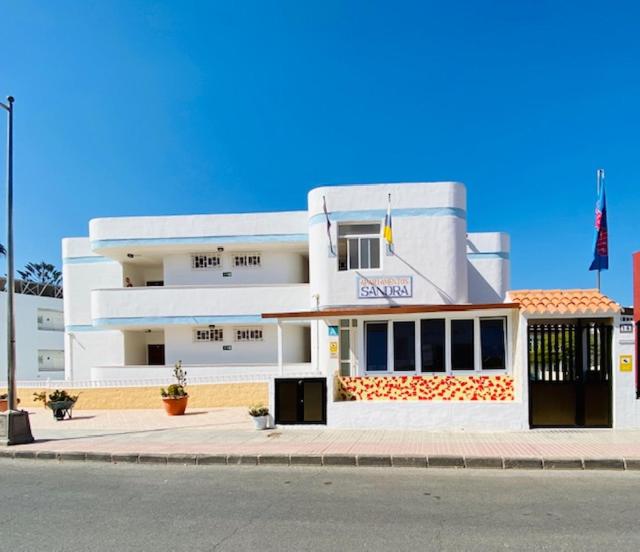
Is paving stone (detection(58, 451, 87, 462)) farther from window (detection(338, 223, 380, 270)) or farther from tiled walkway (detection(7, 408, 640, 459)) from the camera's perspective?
window (detection(338, 223, 380, 270))

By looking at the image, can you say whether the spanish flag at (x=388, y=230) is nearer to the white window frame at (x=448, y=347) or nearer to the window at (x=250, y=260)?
the white window frame at (x=448, y=347)

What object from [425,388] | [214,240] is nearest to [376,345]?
[425,388]

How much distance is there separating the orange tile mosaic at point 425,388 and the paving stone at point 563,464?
321 centimetres

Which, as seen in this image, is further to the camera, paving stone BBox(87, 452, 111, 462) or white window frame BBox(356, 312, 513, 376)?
white window frame BBox(356, 312, 513, 376)

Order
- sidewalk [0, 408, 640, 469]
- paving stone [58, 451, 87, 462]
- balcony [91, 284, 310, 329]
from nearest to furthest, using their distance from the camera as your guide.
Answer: sidewalk [0, 408, 640, 469] < paving stone [58, 451, 87, 462] < balcony [91, 284, 310, 329]

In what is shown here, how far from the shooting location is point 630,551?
15.1 ft

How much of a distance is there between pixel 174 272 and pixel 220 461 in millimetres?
13697

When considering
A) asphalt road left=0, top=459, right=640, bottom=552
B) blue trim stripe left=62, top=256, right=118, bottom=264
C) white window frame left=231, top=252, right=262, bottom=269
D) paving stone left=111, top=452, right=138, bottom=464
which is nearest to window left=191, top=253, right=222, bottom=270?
white window frame left=231, top=252, right=262, bottom=269

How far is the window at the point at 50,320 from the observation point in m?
34.6

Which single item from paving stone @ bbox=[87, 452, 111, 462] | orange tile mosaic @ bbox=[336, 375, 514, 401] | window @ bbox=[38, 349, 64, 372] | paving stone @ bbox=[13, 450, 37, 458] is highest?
orange tile mosaic @ bbox=[336, 375, 514, 401]

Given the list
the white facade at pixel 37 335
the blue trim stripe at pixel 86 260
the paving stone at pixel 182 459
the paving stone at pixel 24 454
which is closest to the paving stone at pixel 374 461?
the paving stone at pixel 182 459

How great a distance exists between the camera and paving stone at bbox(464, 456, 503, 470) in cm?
796

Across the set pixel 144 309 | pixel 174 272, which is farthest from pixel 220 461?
pixel 174 272

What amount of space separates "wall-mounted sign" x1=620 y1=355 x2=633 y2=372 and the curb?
2.78 metres
